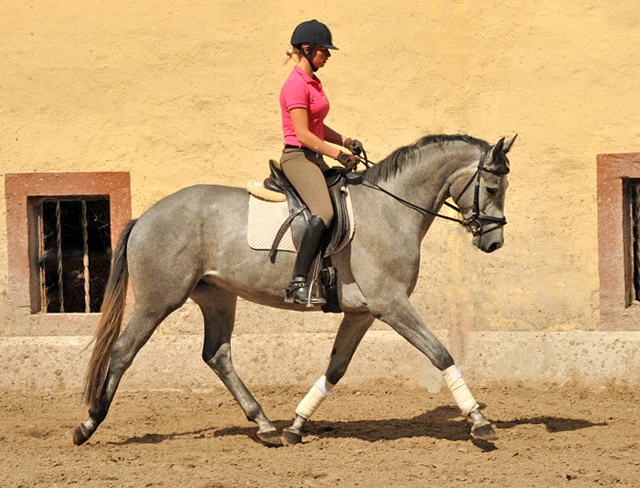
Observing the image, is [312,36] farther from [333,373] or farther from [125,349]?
[125,349]

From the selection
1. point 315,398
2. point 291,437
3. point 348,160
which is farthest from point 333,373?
point 348,160

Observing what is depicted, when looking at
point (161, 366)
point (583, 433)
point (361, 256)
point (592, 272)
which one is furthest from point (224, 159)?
point (583, 433)

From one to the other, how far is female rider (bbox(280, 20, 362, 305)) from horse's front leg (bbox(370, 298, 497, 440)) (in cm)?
51

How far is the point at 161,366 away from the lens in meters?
9.08

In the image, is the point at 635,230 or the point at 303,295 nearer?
the point at 303,295

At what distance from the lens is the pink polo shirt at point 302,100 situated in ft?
21.9

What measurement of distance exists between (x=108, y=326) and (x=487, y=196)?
2873mm

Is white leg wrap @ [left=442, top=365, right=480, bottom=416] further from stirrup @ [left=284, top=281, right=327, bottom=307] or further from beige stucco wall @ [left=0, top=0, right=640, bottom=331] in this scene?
beige stucco wall @ [left=0, top=0, right=640, bottom=331]

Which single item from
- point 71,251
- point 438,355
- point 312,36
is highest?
point 312,36

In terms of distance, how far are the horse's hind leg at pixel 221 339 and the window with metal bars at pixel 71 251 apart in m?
2.44

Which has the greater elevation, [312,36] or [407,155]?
[312,36]

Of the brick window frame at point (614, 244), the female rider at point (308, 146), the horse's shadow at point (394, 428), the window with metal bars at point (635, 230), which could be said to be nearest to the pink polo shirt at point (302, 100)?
the female rider at point (308, 146)

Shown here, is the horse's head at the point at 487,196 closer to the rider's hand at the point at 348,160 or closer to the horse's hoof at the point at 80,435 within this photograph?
the rider's hand at the point at 348,160

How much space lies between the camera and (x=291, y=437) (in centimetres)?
701
